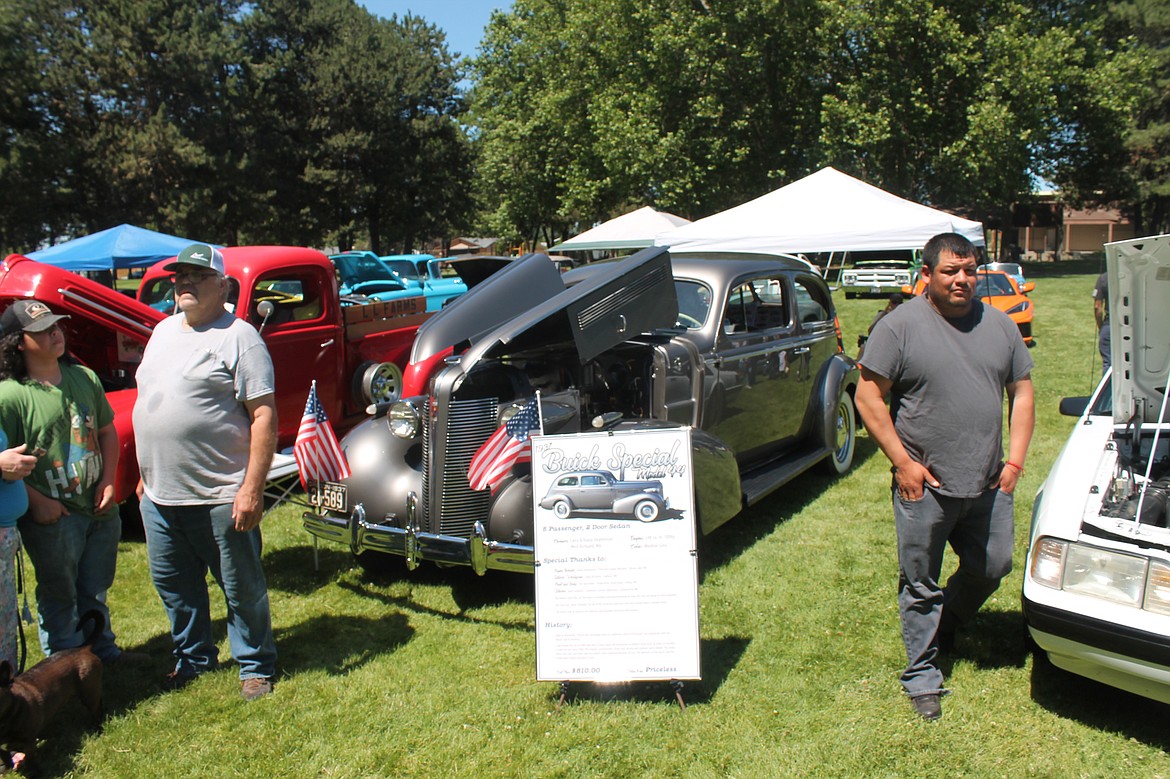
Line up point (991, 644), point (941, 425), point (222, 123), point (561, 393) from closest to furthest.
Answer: point (941, 425)
point (991, 644)
point (561, 393)
point (222, 123)

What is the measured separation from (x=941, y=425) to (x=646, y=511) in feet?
4.21

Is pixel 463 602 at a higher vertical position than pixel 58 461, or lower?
lower

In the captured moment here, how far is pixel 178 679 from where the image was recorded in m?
3.93

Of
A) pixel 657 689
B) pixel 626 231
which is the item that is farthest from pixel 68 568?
pixel 626 231

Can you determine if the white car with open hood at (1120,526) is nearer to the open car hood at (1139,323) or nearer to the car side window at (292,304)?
the open car hood at (1139,323)

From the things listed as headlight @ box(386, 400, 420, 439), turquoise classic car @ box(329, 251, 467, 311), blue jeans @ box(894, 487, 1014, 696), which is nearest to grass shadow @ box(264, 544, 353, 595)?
headlight @ box(386, 400, 420, 439)

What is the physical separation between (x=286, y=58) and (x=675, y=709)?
37000 mm

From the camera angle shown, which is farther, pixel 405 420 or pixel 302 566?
pixel 302 566

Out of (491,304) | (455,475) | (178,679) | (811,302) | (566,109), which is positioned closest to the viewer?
(178,679)

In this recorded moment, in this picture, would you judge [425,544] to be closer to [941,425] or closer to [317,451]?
[317,451]

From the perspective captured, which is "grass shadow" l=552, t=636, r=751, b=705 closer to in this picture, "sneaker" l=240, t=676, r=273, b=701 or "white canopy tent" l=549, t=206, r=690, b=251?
"sneaker" l=240, t=676, r=273, b=701

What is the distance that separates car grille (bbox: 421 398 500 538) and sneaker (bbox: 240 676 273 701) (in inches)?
43.4

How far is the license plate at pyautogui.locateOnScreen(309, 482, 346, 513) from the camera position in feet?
15.8

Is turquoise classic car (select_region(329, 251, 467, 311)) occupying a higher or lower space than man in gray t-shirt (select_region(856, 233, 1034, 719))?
higher
